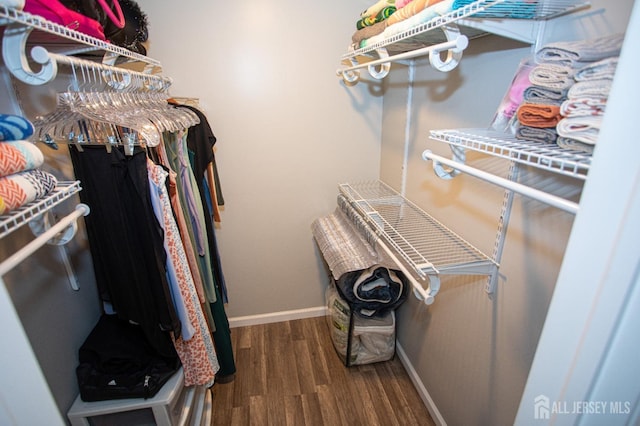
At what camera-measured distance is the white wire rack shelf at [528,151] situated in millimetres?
578

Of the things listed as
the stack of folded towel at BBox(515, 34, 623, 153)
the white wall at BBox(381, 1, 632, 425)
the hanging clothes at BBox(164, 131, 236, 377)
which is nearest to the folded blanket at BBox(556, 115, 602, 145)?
the stack of folded towel at BBox(515, 34, 623, 153)

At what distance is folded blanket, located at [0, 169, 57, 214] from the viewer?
2.07ft

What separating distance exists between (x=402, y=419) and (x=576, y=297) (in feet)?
5.17

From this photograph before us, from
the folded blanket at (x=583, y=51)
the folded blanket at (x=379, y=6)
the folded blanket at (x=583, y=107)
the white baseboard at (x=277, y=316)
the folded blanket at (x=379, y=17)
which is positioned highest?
the folded blanket at (x=379, y=6)

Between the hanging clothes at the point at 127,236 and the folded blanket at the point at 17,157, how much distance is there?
319 mm

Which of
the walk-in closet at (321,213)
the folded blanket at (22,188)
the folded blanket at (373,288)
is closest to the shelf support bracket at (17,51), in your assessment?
the walk-in closet at (321,213)

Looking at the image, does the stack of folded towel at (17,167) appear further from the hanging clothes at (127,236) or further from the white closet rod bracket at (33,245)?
the hanging clothes at (127,236)

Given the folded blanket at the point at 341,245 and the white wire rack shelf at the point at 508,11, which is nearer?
the white wire rack shelf at the point at 508,11

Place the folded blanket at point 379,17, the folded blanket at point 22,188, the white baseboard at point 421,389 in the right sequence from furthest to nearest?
the white baseboard at point 421,389, the folded blanket at point 379,17, the folded blanket at point 22,188

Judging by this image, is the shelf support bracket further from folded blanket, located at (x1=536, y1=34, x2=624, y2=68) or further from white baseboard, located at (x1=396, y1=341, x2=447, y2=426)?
white baseboard, located at (x1=396, y1=341, x2=447, y2=426)

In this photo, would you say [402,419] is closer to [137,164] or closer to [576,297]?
[576,297]

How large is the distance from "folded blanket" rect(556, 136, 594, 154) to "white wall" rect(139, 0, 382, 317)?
1509mm

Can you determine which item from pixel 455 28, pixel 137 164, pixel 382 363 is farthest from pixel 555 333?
pixel 382 363

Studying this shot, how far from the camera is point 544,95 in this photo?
73 cm
